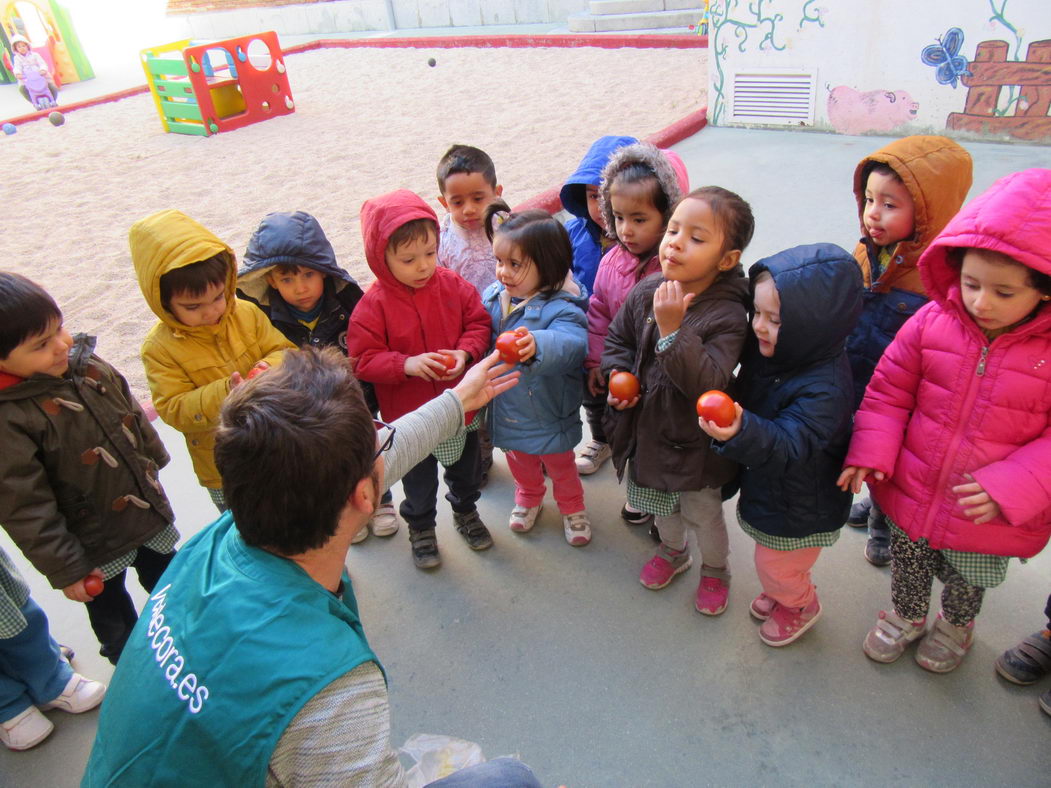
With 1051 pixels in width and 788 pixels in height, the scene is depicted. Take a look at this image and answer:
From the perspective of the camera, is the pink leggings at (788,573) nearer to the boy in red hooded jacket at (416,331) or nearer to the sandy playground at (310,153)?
the boy in red hooded jacket at (416,331)

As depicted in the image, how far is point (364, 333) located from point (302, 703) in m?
1.77

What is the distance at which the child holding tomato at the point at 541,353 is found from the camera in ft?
8.99

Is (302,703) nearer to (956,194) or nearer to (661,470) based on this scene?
(661,470)

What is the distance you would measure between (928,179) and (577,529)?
6.15 feet

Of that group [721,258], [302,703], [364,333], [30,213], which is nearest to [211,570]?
[302,703]

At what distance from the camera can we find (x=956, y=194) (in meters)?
2.50

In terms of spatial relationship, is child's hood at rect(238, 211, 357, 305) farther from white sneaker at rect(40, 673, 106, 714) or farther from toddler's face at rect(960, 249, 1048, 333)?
toddler's face at rect(960, 249, 1048, 333)

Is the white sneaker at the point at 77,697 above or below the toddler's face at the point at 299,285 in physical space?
below

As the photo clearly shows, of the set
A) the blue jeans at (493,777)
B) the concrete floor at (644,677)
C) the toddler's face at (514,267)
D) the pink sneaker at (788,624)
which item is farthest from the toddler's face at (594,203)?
the blue jeans at (493,777)

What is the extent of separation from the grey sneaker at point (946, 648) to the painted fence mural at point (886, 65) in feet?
21.2

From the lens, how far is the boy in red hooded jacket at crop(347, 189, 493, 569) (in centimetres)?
279

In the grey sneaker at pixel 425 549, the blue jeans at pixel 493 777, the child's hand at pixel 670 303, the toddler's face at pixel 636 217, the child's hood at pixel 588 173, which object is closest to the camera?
the blue jeans at pixel 493 777

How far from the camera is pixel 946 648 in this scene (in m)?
2.39

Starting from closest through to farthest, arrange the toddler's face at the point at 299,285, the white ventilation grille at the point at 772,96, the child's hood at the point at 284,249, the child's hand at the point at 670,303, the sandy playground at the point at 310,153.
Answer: the child's hand at the point at 670,303
the child's hood at the point at 284,249
the toddler's face at the point at 299,285
the sandy playground at the point at 310,153
the white ventilation grille at the point at 772,96
